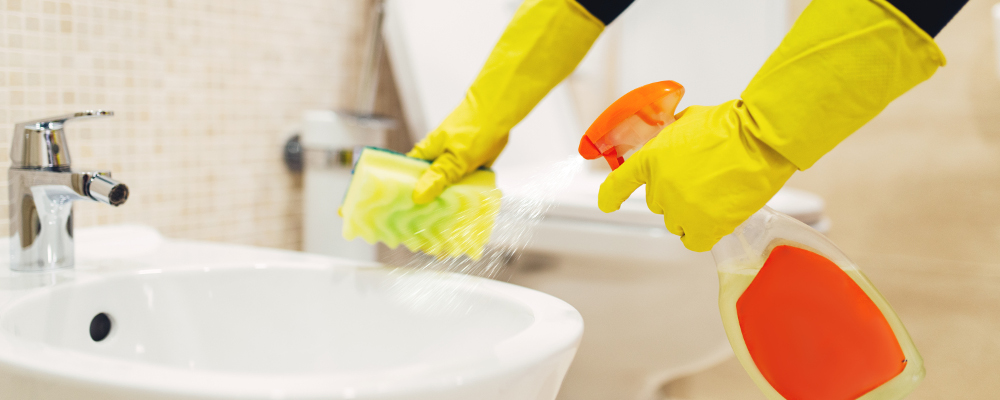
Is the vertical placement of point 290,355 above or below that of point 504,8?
below

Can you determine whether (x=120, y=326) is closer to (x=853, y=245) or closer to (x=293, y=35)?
(x=293, y=35)

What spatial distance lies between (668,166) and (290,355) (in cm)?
30

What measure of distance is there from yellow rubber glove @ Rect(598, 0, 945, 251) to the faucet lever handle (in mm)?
395

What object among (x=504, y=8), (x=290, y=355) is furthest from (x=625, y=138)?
(x=504, y=8)

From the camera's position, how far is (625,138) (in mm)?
439

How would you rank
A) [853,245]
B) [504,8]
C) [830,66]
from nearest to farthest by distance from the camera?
[830,66] < [504,8] < [853,245]

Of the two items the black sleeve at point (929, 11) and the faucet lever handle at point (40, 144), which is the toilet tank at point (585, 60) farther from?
the black sleeve at point (929, 11)

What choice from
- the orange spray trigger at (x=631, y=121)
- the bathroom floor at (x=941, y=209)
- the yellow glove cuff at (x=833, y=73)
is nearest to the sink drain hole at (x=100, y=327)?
the orange spray trigger at (x=631, y=121)

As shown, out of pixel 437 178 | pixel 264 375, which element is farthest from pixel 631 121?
pixel 264 375

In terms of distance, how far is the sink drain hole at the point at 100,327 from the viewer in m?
0.45

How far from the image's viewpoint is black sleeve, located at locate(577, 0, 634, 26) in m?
0.56

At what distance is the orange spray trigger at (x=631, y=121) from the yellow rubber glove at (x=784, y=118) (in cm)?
1

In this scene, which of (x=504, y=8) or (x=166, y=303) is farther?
(x=504, y=8)

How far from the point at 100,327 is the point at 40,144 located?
0.14 meters
